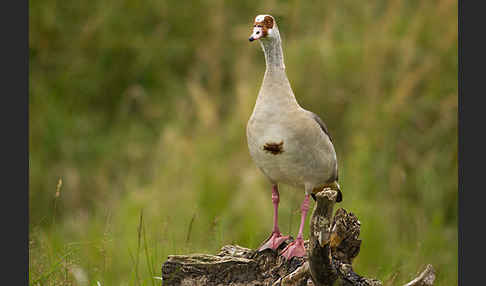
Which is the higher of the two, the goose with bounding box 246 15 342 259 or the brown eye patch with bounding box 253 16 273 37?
the brown eye patch with bounding box 253 16 273 37

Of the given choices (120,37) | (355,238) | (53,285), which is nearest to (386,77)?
(120,37)

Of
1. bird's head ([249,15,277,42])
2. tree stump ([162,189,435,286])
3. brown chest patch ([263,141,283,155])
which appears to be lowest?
tree stump ([162,189,435,286])

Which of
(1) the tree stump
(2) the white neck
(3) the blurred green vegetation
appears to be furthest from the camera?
(3) the blurred green vegetation

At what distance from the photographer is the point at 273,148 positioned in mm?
4691

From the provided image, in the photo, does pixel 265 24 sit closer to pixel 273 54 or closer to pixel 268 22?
pixel 268 22

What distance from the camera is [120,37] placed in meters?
10.9

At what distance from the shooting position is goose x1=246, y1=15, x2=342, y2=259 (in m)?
4.70

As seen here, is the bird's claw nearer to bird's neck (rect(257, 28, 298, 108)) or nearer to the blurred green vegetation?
bird's neck (rect(257, 28, 298, 108))

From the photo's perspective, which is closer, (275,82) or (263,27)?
(263,27)

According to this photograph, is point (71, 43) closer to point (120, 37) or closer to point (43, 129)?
point (120, 37)

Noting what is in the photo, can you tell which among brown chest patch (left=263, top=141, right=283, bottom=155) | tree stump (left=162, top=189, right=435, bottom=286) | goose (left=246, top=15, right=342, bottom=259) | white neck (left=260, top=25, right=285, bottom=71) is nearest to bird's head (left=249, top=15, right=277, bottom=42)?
goose (left=246, top=15, right=342, bottom=259)

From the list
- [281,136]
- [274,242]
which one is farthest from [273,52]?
[274,242]

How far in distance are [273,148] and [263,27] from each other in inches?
33.9

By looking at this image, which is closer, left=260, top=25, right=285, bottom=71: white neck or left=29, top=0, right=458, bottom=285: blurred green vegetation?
left=260, top=25, right=285, bottom=71: white neck
